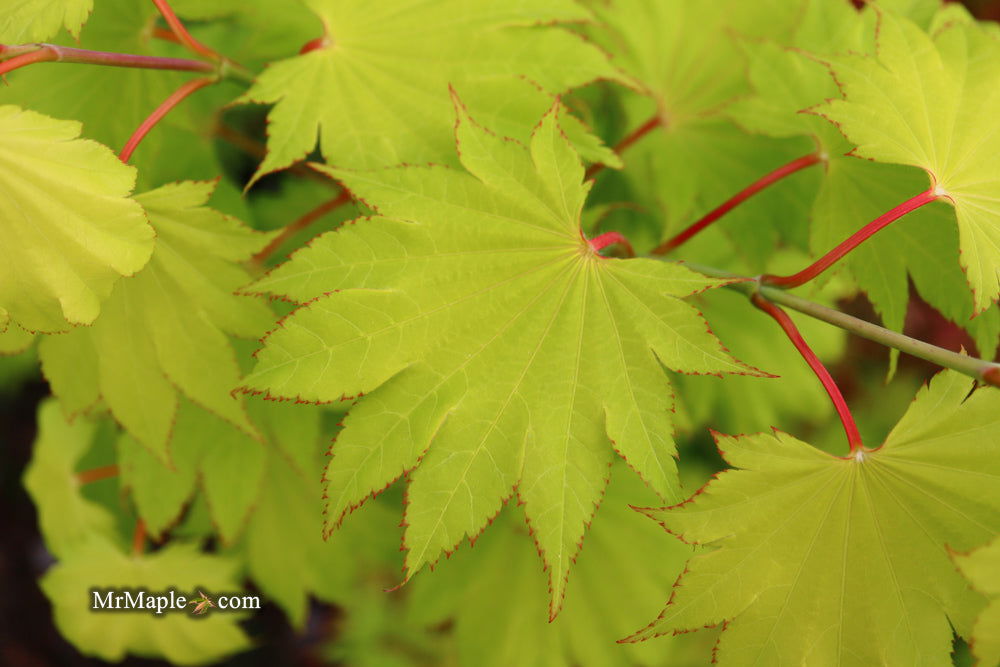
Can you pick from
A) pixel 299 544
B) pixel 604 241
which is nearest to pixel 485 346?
pixel 604 241

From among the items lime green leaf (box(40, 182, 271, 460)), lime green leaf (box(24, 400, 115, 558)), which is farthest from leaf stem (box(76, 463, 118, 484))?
lime green leaf (box(40, 182, 271, 460))

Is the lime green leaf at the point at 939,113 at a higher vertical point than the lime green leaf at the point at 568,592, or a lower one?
higher

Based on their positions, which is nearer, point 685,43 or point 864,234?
point 864,234

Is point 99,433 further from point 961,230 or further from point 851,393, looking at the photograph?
point 851,393

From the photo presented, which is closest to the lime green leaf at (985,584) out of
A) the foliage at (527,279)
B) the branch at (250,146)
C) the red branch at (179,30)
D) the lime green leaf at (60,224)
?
the foliage at (527,279)

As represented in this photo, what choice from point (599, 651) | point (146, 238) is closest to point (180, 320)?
point (146, 238)

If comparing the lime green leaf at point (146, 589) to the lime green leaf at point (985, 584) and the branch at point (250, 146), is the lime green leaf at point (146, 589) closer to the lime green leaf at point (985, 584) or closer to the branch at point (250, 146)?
the branch at point (250, 146)

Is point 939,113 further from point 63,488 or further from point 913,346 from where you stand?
point 63,488
